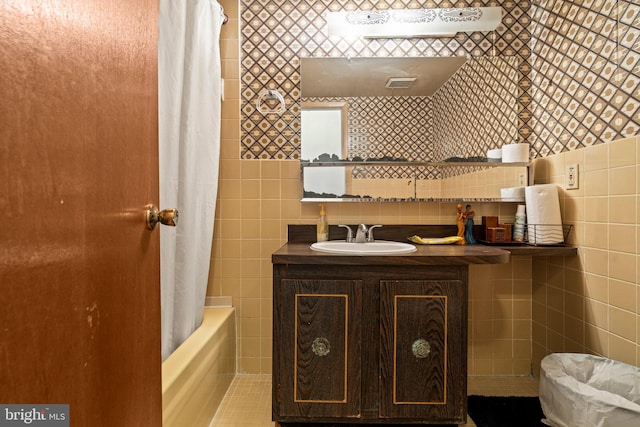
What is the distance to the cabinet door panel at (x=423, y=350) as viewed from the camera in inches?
58.9

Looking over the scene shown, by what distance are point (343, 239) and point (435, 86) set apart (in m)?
0.97

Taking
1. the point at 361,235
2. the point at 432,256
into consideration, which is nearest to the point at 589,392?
the point at 432,256

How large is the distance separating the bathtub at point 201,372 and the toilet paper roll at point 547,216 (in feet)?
5.28

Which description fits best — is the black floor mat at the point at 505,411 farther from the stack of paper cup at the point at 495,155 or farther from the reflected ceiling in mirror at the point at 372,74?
the reflected ceiling in mirror at the point at 372,74

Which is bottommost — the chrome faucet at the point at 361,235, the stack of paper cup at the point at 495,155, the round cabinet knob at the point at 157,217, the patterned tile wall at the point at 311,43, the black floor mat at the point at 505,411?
the black floor mat at the point at 505,411

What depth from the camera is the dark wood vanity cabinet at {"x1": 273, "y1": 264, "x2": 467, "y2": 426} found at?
150 cm

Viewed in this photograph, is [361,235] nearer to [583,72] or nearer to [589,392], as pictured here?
[589,392]

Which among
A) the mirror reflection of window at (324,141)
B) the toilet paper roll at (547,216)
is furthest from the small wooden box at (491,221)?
the mirror reflection of window at (324,141)

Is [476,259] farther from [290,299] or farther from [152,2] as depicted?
[152,2]

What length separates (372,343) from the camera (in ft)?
4.95

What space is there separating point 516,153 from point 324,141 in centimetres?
103

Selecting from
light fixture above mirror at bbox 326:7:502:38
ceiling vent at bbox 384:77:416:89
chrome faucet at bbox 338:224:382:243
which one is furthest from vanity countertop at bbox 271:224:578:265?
light fixture above mirror at bbox 326:7:502:38

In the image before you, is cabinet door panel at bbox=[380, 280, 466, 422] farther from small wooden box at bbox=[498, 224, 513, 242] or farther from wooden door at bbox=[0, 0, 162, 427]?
wooden door at bbox=[0, 0, 162, 427]

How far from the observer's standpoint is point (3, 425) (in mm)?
455
